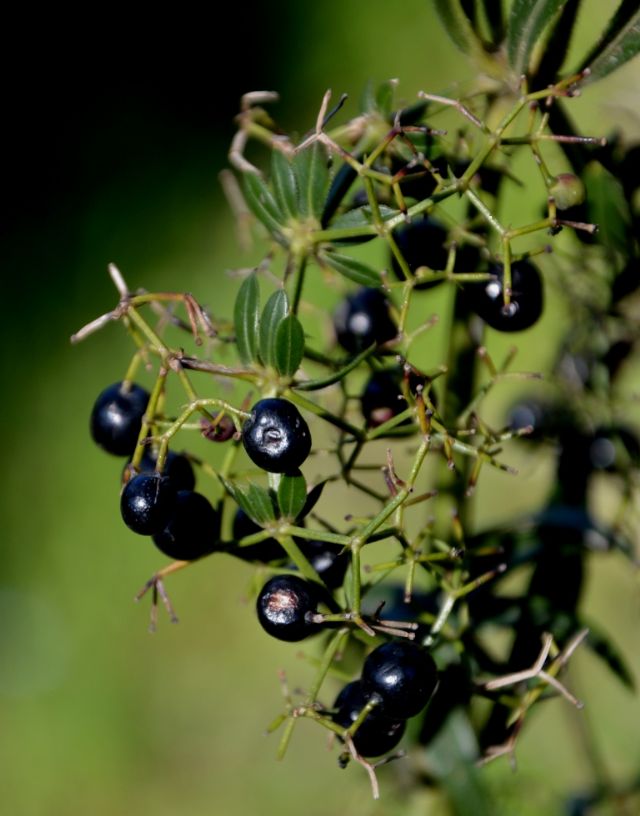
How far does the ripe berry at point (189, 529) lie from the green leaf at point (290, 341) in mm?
116

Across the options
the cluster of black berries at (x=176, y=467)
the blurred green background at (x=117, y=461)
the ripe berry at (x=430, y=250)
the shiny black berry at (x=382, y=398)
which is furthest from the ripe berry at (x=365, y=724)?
the blurred green background at (x=117, y=461)

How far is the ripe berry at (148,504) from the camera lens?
0.71 meters

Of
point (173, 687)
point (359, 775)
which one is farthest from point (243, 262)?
point (359, 775)

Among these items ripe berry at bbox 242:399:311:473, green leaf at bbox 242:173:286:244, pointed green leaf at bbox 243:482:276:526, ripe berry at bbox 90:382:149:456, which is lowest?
pointed green leaf at bbox 243:482:276:526

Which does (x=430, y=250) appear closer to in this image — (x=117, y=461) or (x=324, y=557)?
(x=324, y=557)

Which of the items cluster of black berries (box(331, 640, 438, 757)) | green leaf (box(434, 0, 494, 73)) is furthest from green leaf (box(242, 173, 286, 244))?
cluster of black berries (box(331, 640, 438, 757))

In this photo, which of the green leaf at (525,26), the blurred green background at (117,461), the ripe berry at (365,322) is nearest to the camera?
the green leaf at (525,26)

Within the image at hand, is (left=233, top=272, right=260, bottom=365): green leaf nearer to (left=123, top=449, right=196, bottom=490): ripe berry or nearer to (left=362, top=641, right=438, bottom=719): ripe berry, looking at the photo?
(left=123, top=449, right=196, bottom=490): ripe berry

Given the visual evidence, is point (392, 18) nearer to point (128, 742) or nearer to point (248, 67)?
point (248, 67)

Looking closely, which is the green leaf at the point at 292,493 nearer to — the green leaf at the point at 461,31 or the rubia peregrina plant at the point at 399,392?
the rubia peregrina plant at the point at 399,392

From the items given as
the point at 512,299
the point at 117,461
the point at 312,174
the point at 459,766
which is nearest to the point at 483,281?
the point at 512,299

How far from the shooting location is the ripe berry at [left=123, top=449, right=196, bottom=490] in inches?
29.8

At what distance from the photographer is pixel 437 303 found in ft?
8.59

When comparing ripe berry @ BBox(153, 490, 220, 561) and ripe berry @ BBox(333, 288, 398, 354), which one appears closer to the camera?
ripe berry @ BBox(153, 490, 220, 561)
